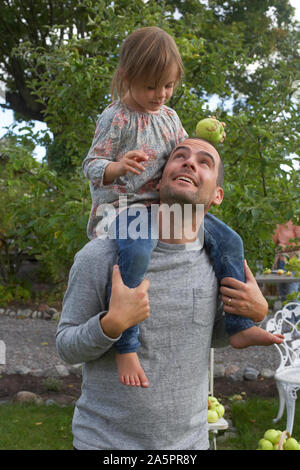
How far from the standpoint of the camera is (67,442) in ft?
14.3

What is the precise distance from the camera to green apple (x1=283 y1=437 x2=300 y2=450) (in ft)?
5.54

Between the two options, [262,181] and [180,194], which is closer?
[180,194]

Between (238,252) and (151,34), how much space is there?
0.84 meters

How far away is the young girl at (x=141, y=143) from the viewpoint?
1.68 m

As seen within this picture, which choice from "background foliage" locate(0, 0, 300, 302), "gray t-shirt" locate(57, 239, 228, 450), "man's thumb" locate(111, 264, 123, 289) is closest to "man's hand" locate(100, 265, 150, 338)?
"man's thumb" locate(111, 264, 123, 289)

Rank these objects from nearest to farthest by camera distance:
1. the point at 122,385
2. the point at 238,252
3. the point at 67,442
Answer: the point at 122,385
the point at 238,252
the point at 67,442

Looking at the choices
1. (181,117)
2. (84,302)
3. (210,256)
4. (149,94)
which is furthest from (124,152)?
(181,117)

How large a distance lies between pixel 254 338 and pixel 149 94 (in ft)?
3.06

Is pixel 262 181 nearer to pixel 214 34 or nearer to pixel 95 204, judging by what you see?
pixel 95 204

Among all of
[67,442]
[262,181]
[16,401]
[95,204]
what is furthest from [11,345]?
[95,204]

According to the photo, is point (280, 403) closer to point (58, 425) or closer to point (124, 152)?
point (58, 425)

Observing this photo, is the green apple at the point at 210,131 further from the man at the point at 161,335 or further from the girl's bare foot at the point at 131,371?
the girl's bare foot at the point at 131,371

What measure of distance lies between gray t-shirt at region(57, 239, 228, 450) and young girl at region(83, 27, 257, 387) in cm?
11

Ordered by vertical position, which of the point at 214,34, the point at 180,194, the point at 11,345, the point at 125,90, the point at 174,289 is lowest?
the point at 11,345
